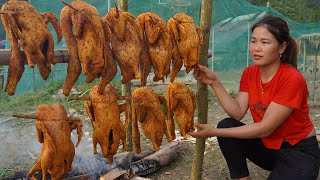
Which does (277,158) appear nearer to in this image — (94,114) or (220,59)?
(94,114)

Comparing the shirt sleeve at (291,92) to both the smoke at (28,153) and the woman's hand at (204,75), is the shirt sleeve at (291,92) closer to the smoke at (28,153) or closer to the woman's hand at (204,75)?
the woman's hand at (204,75)

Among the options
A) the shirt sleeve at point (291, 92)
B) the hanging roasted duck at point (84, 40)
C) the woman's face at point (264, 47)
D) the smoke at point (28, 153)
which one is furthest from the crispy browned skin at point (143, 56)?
the smoke at point (28, 153)

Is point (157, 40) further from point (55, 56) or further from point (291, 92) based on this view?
point (291, 92)

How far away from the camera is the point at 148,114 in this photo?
284 centimetres

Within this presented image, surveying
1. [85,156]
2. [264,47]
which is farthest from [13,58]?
[85,156]

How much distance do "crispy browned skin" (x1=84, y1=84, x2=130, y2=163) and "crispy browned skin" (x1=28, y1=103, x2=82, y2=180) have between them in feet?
0.63

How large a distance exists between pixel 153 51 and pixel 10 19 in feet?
3.12

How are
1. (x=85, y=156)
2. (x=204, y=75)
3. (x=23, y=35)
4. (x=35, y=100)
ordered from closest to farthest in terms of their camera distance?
(x=23, y=35) → (x=204, y=75) → (x=85, y=156) → (x=35, y=100)

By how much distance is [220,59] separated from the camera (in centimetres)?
1142

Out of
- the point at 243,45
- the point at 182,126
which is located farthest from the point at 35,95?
the point at 182,126

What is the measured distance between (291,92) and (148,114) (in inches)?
46.2

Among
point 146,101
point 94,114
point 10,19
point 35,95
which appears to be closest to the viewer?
point 10,19

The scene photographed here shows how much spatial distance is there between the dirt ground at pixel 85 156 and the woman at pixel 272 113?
0.77 metres

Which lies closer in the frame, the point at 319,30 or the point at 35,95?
the point at 35,95
